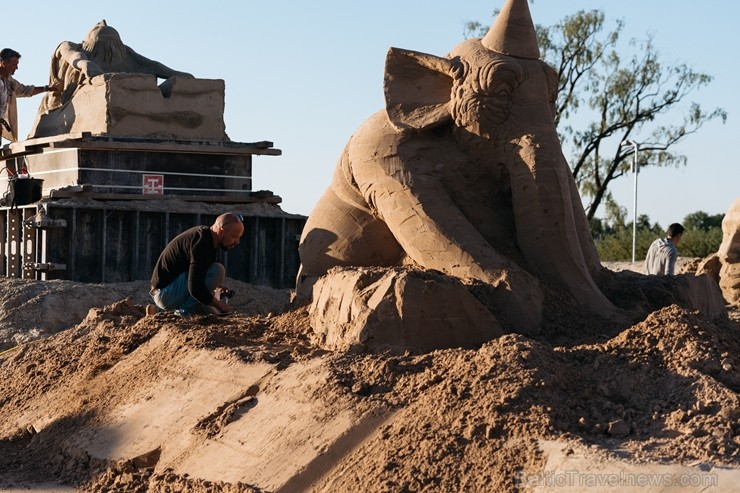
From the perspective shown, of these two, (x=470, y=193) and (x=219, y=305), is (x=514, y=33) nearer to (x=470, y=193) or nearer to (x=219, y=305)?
(x=470, y=193)

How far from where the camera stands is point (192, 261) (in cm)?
836

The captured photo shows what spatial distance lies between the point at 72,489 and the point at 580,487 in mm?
3098

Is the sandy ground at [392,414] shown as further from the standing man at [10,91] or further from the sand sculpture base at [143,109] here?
the sand sculpture base at [143,109]

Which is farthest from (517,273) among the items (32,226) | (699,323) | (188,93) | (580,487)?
(188,93)

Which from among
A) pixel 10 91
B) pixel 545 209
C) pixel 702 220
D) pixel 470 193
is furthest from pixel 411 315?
pixel 702 220

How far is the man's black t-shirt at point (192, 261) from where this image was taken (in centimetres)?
830

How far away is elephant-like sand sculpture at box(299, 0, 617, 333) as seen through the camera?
7238mm

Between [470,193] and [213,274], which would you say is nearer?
[470,193]

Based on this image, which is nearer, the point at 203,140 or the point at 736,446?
the point at 736,446

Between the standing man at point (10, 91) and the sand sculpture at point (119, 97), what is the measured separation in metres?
0.50

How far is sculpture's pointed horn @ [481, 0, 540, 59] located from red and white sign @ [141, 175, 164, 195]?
769cm

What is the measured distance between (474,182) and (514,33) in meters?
0.97

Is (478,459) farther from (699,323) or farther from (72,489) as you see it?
(72,489)

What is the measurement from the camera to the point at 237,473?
5.65 m
